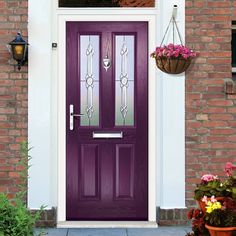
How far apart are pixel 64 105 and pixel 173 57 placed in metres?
1.42

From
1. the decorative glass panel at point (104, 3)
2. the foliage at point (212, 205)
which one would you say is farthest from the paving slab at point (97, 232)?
the decorative glass panel at point (104, 3)

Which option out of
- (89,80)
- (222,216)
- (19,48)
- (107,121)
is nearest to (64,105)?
(89,80)

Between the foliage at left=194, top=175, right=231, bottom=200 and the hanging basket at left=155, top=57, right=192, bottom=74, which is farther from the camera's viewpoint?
the hanging basket at left=155, top=57, right=192, bottom=74

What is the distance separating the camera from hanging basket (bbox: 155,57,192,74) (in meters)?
6.63

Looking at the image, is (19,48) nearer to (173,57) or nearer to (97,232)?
(173,57)

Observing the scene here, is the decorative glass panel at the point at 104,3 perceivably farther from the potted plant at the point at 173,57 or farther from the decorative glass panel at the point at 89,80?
the potted plant at the point at 173,57

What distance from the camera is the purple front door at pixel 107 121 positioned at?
7.10 metres

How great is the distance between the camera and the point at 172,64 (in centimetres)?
664

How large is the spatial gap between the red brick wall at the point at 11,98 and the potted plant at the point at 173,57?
156cm

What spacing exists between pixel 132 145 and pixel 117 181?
46 cm

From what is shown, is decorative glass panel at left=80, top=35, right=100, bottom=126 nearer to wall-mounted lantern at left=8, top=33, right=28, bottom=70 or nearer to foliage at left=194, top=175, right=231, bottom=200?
wall-mounted lantern at left=8, top=33, right=28, bottom=70

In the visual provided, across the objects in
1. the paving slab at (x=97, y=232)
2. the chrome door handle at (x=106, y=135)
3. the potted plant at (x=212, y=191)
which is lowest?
the paving slab at (x=97, y=232)

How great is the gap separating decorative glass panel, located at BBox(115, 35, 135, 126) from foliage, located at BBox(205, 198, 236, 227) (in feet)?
Answer: 9.20

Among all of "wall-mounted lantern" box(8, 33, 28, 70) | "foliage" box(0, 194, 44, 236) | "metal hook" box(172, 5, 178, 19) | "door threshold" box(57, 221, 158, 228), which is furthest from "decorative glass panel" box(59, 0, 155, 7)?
"foliage" box(0, 194, 44, 236)
